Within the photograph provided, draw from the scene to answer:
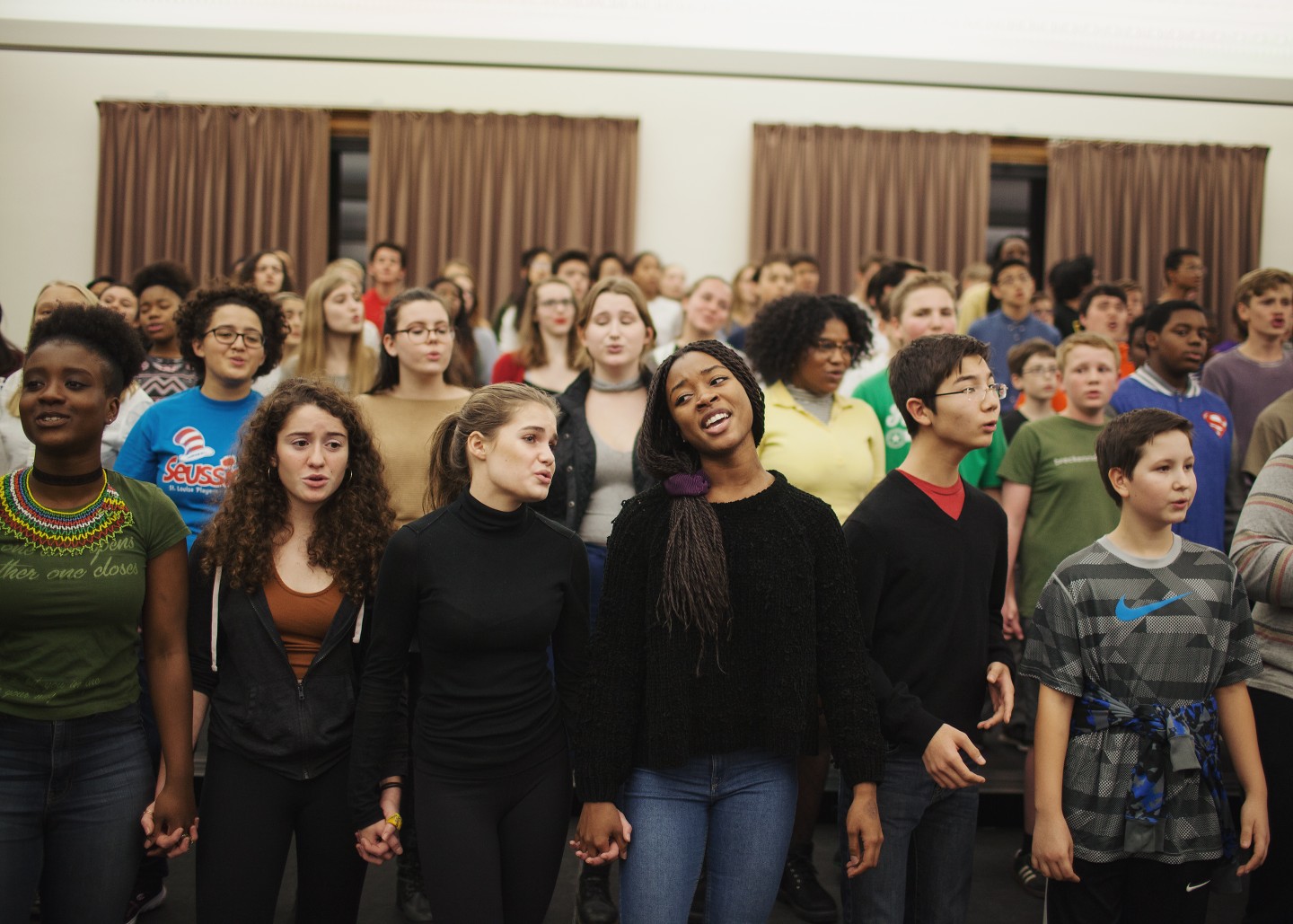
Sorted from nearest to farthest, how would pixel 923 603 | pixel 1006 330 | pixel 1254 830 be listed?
pixel 923 603, pixel 1254 830, pixel 1006 330

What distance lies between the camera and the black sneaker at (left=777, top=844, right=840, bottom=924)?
2.71 meters

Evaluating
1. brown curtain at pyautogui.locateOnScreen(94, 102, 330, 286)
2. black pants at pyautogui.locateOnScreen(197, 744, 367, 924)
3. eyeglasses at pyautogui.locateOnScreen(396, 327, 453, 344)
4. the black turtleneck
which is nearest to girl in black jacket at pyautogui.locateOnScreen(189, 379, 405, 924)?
black pants at pyautogui.locateOnScreen(197, 744, 367, 924)

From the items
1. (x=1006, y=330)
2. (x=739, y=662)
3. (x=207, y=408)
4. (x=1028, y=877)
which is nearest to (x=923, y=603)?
(x=739, y=662)

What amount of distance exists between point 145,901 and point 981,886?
2.30m

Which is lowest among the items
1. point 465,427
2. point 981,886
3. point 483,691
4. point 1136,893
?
point 981,886

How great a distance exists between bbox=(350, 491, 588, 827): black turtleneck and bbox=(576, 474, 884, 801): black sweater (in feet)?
0.56

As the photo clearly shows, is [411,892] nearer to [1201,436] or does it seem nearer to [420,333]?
[420,333]

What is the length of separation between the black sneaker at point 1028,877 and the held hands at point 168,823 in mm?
2204

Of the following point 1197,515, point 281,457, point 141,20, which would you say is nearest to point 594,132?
point 141,20

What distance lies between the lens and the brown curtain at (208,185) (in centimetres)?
805

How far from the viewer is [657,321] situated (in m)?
6.01

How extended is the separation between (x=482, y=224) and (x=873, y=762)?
703 centimetres

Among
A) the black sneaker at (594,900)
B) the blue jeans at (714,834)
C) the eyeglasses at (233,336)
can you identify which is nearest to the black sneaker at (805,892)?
the black sneaker at (594,900)

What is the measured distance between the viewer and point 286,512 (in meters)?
2.19
